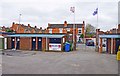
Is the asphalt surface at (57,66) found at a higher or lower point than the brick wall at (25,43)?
lower

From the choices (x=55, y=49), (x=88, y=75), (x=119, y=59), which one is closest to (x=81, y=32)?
(x=55, y=49)

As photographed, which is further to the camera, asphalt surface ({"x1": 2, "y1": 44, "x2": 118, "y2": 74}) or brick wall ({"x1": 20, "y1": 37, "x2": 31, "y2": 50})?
brick wall ({"x1": 20, "y1": 37, "x2": 31, "y2": 50})

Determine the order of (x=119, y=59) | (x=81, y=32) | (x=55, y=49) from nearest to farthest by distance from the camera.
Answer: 1. (x=119, y=59)
2. (x=55, y=49)
3. (x=81, y=32)

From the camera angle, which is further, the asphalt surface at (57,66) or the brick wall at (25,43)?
the brick wall at (25,43)

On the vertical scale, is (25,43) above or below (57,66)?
above

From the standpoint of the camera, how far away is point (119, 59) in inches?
788

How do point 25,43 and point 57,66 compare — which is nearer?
point 57,66

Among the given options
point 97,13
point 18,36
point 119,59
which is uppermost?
point 97,13

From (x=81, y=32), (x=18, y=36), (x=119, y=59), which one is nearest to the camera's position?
(x=119, y=59)

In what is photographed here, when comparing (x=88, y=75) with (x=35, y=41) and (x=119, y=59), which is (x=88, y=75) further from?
(x=35, y=41)

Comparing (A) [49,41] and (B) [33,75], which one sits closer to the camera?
(B) [33,75]

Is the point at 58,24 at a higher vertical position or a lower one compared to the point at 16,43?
higher

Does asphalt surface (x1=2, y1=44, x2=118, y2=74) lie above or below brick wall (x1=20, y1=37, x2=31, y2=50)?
below

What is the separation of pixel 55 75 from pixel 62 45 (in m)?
19.5
